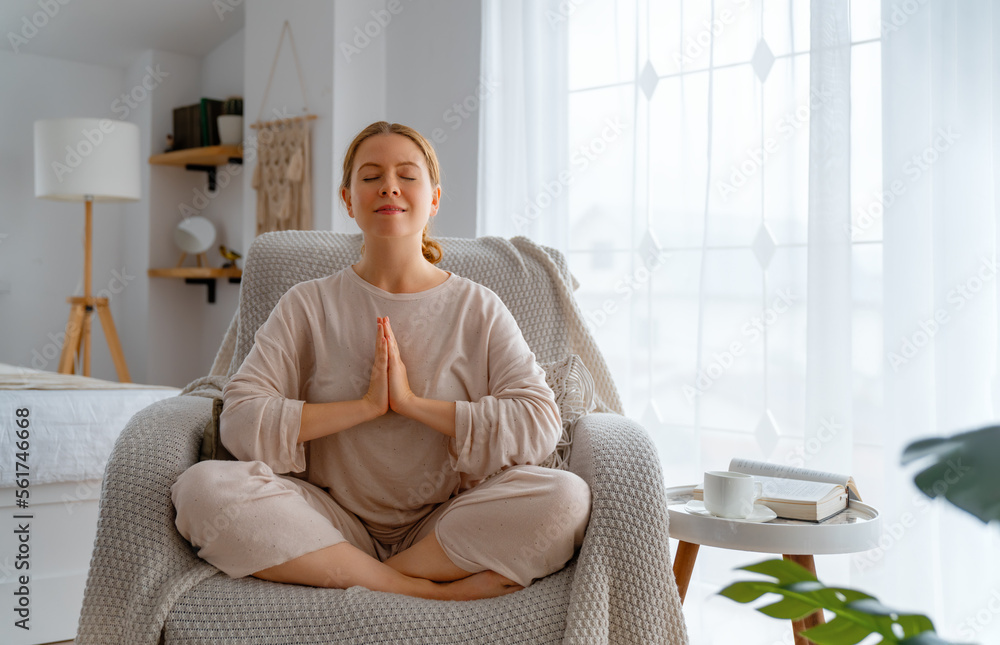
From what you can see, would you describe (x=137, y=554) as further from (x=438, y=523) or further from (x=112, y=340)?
(x=112, y=340)

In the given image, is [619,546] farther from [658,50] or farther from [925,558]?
[658,50]

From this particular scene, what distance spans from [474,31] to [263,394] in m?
1.88

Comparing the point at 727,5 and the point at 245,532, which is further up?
the point at 727,5

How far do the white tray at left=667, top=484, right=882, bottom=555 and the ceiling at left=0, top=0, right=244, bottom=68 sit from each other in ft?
11.4

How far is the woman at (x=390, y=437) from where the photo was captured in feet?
3.81

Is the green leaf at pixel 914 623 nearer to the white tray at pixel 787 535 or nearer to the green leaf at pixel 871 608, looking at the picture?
the green leaf at pixel 871 608

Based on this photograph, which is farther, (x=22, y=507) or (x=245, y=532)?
(x=22, y=507)

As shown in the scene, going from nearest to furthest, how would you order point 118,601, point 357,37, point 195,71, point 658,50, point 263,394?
point 118,601 < point 263,394 < point 658,50 < point 357,37 < point 195,71

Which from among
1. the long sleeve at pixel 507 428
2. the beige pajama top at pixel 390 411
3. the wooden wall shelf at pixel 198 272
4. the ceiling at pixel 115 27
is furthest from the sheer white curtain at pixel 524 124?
the ceiling at pixel 115 27

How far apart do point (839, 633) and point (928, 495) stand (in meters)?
0.18

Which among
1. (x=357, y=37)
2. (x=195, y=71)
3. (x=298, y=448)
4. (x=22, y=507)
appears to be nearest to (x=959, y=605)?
(x=298, y=448)

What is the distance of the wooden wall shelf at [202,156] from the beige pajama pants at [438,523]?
2846 mm

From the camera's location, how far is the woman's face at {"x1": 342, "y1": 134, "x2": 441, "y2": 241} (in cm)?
143

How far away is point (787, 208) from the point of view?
6.54 feet
